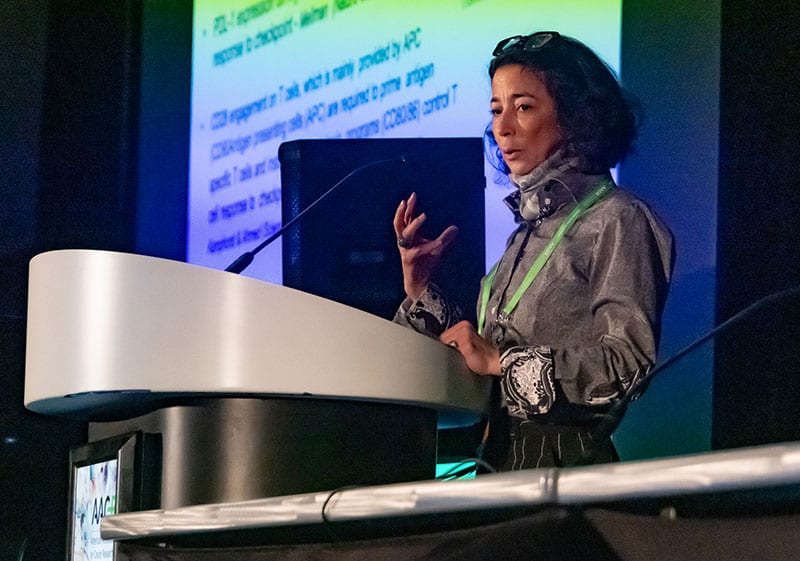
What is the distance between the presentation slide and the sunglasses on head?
9 cm

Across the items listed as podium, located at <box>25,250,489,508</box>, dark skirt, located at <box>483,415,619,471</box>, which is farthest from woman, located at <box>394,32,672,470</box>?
podium, located at <box>25,250,489,508</box>

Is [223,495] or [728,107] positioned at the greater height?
[728,107]

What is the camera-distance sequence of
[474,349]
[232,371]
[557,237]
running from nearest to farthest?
[232,371], [474,349], [557,237]

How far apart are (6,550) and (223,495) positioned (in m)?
0.85

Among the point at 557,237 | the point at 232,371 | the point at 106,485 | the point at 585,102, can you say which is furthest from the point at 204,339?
the point at 585,102

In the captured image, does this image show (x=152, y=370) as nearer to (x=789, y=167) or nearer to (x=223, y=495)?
(x=223, y=495)

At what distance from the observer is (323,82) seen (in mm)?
1925

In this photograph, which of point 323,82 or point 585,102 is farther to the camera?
point 323,82

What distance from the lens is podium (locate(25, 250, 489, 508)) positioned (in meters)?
1.00

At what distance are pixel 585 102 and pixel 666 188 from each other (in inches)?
6.6

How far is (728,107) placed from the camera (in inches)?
59.4

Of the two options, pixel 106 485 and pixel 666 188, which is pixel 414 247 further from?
pixel 106 485

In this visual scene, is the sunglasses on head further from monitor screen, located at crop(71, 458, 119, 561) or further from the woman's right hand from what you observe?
monitor screen, located at crop(71, 458, 119, 561)

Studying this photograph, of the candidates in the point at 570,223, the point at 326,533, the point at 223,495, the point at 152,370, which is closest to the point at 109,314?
the point at 152,370
